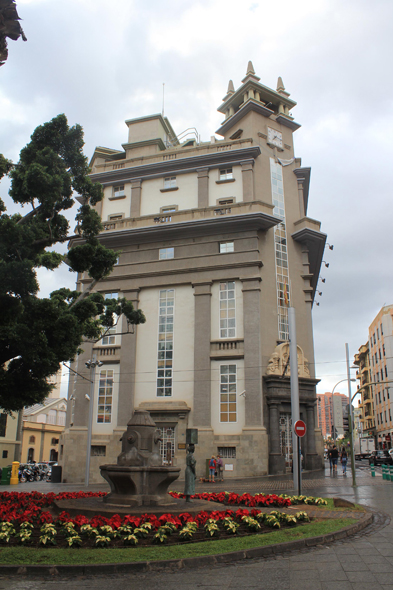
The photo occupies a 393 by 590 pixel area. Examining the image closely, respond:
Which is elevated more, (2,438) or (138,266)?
(138,266)

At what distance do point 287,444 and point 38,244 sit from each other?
20.7 m

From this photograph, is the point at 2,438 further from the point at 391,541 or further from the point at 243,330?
the point at 391,541

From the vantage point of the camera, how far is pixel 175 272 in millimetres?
31984

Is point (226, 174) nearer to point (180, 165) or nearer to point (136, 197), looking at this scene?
point (180, 165)

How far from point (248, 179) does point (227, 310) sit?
31.6 ft

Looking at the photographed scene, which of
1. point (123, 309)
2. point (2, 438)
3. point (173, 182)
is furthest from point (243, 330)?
point (2, 438)

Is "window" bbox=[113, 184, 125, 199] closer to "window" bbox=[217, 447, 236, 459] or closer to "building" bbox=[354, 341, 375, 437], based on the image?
"window" bbox=[217, 447, 236, 459]

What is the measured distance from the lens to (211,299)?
3095 centimetres

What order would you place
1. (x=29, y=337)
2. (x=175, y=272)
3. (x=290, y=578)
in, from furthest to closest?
(x=175, y=272) → (x=29, y=337) → (x=290, y=578)

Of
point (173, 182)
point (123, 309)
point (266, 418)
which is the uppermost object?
point (173, 182)

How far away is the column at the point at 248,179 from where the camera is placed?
33094 millimetres

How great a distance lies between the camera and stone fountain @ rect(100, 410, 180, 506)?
1197cm

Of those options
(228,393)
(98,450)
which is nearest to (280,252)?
(228,393)

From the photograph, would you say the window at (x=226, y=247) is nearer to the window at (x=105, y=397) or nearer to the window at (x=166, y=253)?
the window at (x=166, y=253)
